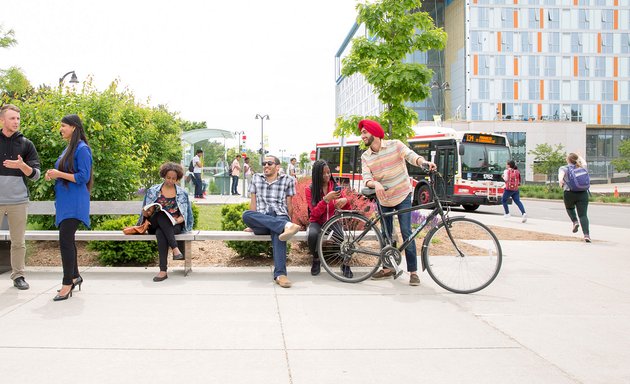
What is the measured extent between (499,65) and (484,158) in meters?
48.8

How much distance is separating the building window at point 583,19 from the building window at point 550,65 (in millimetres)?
4732

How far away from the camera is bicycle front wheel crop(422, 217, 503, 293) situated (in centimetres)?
590

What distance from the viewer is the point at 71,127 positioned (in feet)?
18.2

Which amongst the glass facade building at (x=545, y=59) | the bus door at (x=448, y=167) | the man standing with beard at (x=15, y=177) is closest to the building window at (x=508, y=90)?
the glass facade building at (x=545, y=59)

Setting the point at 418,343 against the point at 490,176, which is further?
the point at 490,176

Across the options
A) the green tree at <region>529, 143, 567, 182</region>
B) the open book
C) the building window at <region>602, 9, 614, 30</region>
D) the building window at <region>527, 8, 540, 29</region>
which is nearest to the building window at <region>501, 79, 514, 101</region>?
the building window at <region>527, 8, 540, 29</region>

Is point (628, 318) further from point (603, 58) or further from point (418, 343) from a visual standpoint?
point (603, 58)

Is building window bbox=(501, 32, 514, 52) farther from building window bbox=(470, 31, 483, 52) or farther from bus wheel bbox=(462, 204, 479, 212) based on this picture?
bus wheel bbox=(462, 204, 479, 212)

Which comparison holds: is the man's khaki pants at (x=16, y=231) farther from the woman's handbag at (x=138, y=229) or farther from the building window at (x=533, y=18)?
the building window at (x=533, y=18)

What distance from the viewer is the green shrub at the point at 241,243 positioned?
7.61 metres

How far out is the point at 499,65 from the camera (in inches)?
2596

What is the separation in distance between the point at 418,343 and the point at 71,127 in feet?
12.7

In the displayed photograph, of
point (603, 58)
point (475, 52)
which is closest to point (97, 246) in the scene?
point (475, 52)

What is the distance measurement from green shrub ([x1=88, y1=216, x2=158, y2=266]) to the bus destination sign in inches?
634
